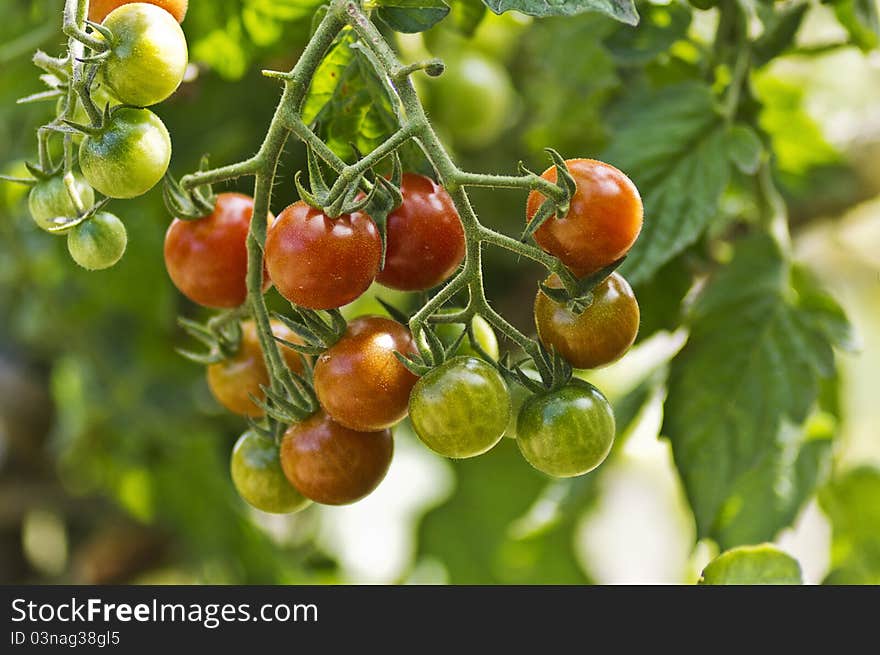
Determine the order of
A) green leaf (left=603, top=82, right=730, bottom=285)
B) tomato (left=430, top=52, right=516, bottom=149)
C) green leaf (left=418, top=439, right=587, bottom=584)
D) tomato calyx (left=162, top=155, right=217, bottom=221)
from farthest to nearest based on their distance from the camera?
green leaf (left=418, top=439, right=587, bottom=584) < tomato (left=430, top=52, right=516, bottom=149) < green leaf (left=603, top=82, right=730, bottom=285) < tomato calyx (left=162, top=155, right=217, bottom=221)

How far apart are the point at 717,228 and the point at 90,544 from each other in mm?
1051

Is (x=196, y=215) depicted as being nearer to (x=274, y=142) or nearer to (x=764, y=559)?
(x=274, y=142)

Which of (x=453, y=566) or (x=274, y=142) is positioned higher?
(x=274, y=142)

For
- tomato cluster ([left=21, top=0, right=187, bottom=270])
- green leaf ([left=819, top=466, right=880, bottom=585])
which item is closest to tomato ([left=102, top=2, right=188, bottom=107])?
tomato cluster ([left=21, top=0, right=187, bottom=270])

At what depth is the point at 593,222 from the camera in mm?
480

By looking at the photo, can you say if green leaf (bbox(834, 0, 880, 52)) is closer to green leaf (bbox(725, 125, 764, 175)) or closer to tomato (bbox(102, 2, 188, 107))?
green leaf (bbox(725, 125, 764, 175))

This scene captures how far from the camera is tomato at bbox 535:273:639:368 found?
1.65 ft

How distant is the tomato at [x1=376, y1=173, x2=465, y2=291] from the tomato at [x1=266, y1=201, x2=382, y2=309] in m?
0.03

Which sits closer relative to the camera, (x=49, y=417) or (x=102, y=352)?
(x=102, y=352)

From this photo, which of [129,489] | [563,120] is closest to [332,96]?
[563,120]

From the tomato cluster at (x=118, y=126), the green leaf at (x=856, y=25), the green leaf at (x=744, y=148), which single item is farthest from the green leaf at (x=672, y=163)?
the tomato cluster at (x=118, y=126)

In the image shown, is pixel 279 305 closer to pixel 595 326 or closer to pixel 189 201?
pixel 189 201

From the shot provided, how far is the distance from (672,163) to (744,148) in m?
0.05
